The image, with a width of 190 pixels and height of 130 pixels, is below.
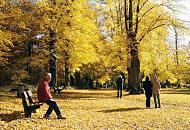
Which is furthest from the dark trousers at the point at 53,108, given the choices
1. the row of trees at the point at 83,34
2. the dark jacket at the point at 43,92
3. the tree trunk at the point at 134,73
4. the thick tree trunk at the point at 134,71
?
the tree trunk at the point at 134,73

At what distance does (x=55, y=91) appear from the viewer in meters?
30.1

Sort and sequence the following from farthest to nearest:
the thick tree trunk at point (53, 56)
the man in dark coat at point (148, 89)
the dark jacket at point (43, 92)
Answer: the thick tree trunk at point (53, 56)
the man in dark coat at point (148, 89)
the dark jacket at point (43, 92)

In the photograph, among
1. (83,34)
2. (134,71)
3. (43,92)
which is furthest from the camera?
(134,71)

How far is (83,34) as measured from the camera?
28.5m

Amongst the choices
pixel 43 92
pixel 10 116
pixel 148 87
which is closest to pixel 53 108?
pixel 43 92

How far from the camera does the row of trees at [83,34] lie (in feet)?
88.8

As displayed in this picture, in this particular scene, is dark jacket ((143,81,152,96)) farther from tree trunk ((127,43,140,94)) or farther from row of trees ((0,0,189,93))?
tree trunk ((127,43,140,94))

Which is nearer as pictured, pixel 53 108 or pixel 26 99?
pixel 53 108

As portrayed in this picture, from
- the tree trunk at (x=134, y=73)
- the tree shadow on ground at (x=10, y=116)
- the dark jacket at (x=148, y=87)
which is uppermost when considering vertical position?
the tree trunk at (x=134, y=73)

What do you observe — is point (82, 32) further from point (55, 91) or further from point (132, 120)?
point (132, 120)

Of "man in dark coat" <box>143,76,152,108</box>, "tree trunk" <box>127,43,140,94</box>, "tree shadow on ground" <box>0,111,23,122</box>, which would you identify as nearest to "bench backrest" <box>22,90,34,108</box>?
"tree shadow on ground" <box>0,111,23,122</box>

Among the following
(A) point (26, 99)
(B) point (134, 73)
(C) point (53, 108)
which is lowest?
(C) point (53, 108)

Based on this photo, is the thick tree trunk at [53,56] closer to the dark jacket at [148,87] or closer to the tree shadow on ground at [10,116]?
the dark jacket at [148,87]

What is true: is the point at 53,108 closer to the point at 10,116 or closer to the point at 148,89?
the point at 10,116
